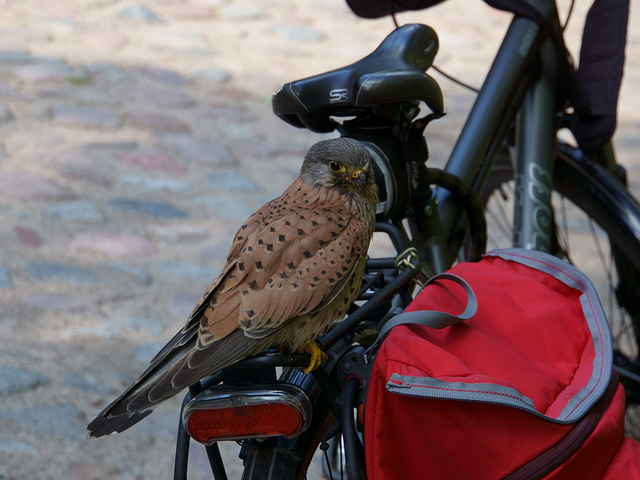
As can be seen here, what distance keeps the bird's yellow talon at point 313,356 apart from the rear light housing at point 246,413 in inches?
2.0

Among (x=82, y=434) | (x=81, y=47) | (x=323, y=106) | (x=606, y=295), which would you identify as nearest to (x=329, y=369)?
(x=323, y=106)

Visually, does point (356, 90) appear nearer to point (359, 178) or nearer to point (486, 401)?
point (359, 178)

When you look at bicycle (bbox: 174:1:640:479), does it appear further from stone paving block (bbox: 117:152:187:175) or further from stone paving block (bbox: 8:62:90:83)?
stone paving block (bbox: 8:62:90:83)

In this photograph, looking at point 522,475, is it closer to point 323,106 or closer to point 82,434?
point 323,106

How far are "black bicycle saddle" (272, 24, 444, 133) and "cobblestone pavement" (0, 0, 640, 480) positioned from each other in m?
1.10

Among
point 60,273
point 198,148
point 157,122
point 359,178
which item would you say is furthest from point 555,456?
point 157,122

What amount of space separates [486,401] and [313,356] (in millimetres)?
245

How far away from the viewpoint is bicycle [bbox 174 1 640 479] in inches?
40.6

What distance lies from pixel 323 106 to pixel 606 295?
224 cm

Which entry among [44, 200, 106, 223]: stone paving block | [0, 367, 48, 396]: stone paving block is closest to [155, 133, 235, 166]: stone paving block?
[44, 200, 106, 223]: stone paving block

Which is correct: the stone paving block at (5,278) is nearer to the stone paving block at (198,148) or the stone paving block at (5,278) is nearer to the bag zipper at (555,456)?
the stone paving block at (198,148)

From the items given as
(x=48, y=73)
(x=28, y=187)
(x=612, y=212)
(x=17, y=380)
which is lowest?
(x=48, y=73)

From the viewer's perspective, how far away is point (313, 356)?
3.46ft

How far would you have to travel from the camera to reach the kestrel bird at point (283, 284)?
0.94 meters
